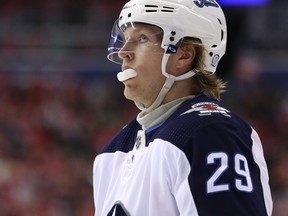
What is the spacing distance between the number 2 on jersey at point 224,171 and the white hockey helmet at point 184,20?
37 centimetres

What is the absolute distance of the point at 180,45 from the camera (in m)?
2.25

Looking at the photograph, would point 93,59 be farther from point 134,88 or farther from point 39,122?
point 134,88

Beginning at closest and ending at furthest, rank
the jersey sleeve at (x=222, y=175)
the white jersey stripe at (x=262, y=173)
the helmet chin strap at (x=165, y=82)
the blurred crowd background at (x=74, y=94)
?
1. the jersey sleeve at (x=222, y=175)
2. the white jersey stripe at (x=262, y=173)
3. the helmet chin strap at (x=165, y=82)
4. the blurred crowd background at (x=74, y=94)

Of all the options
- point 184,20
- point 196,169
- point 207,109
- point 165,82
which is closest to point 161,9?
point 184,20

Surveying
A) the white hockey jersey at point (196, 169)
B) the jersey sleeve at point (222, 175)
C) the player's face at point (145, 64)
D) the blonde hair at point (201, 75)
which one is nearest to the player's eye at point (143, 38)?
the player's face at point (145, 64)

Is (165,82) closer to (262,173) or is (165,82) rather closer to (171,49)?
(171,49)

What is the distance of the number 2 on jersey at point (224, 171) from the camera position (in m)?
1.95

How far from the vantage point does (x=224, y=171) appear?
6.44ft

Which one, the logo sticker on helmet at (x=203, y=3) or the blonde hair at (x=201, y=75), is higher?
the logo sticker on helmet at (x=203, y=3)

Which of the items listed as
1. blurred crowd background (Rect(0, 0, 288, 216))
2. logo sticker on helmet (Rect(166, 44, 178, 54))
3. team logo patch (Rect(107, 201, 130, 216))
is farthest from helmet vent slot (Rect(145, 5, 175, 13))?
blurred crowd background (Rect(0, 0, 288, 216))

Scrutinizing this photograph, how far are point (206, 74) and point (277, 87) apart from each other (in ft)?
23.8

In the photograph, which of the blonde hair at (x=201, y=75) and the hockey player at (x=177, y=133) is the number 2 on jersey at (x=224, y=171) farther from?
the blonde hair at (x=201, y=75)

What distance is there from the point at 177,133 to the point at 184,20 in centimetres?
36

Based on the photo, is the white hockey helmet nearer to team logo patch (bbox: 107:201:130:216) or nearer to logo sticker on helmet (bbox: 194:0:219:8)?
logo sticker on helmet (bbox: 194:0:219:8)
